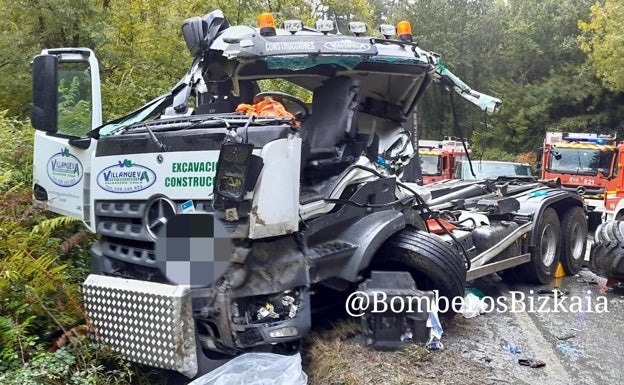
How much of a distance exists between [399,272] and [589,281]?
13.8 ft

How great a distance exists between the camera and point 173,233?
3979mm

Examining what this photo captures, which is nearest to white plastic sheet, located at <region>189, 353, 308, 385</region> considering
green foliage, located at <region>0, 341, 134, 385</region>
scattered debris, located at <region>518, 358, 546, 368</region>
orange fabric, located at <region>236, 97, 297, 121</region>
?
green foliage, located at <region>0, 341, 134, 385</region>

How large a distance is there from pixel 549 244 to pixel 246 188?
5.33 m

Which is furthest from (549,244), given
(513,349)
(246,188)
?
(246,188)

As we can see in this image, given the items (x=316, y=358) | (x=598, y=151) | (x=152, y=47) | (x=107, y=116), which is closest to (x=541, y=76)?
(x=598, y=151)

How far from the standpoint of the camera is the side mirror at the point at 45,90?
459 cm

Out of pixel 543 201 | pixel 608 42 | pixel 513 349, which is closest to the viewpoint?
pixel 513 349

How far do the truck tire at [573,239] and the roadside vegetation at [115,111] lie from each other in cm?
178

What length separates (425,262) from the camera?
4.89 m

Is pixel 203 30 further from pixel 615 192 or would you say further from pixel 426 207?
pixel 615 192

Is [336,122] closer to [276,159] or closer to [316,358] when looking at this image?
[276,159]

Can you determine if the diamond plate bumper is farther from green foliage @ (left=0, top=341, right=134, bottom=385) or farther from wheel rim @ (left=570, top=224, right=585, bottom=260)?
wheel rim @ (left=570, top=224, right=585, bottom=260)

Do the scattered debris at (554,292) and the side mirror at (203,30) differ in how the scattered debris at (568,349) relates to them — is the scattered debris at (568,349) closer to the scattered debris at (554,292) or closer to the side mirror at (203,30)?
the scattered debris at (554,292)

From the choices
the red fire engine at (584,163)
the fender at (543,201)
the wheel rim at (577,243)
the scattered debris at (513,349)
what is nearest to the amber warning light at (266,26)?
the scattered debris at (513,349)
